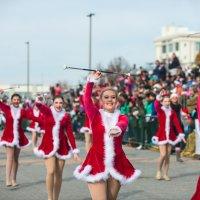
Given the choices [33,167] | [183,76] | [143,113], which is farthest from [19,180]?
[183,76]

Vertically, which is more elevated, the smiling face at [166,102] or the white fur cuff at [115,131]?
the smiling face at [166,102]

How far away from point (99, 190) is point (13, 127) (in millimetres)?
5600

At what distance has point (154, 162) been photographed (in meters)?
16.0

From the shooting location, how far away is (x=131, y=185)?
11383 millimetres

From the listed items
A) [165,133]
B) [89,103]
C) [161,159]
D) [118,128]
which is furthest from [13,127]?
[118,128]

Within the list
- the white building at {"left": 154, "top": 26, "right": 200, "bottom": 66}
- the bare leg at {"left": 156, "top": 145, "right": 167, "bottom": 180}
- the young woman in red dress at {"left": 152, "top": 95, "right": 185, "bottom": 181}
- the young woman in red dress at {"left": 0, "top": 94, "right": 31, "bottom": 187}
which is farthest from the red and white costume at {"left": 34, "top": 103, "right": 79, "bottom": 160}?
the white building at {"left": 154, "top": 26, "right": 200, "bottom": 66}

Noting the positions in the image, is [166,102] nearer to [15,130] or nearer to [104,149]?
[15,130]

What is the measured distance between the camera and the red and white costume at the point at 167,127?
12.9 m

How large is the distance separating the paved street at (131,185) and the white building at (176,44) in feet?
269

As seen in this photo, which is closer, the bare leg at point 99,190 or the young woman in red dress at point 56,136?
the bare leg at point 99,190

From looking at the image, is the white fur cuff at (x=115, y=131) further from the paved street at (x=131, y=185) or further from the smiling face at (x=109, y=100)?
the paved street at (x=131, y=185)

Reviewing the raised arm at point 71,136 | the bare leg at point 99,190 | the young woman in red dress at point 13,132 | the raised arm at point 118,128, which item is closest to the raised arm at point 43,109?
the raised arm at point 71,136

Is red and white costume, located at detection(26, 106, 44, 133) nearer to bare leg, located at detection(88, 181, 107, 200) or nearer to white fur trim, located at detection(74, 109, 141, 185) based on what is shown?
white fur trim, located at detection(74, 109, 141, 185)

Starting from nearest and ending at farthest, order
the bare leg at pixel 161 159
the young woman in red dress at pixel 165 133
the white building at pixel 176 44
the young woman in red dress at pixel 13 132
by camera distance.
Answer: the young woman in red dress at pixel 13 132, the bare leg at pixel 161 159, the young woman in red dress at pixel 165 133, the white building at pixel 176 44
